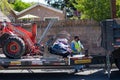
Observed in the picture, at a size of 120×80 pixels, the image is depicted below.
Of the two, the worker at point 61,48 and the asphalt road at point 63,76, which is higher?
the worker at point 61,48

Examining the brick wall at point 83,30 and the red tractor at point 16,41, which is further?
the brick wall at point 83,30

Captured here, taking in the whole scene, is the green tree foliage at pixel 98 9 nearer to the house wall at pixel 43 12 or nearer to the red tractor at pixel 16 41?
the red tractor at pixel 16 41

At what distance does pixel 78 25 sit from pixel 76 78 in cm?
583

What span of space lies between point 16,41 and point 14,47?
22 centimetres

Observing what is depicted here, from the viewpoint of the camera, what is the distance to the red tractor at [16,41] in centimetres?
1250

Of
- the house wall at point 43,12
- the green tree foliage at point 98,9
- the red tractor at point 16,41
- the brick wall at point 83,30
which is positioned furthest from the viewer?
the house wall at point 43,12

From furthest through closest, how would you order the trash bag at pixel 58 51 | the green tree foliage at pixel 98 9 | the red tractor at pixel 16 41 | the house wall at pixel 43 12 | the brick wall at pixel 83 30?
the house wall at pixel 43 12 < the green tree foliage at pixel 98 9 < the brick wall at pixel 83 30 < the red tractor at pixel 16 41 < the trash bag at pixel 58 51

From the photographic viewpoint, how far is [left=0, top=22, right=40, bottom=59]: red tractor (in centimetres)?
1250

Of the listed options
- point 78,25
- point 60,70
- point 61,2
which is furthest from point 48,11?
point 60,70

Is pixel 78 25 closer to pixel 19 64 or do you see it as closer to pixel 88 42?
pixel 88 42

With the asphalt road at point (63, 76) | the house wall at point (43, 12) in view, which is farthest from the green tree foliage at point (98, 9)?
the house wall at point (43, 12)

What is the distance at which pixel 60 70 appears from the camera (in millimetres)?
14102

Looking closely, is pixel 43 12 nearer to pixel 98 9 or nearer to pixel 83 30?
pixel 98 9

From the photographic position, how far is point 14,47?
12.6m
